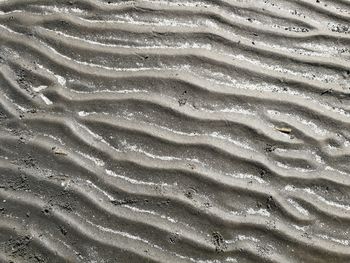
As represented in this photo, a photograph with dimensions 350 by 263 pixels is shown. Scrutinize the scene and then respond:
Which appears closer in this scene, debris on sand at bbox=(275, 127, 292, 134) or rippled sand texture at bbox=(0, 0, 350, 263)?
rippled sand texture at bbox=(0, 0, 350, 263)

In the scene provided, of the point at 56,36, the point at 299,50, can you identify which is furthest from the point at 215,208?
the point at 56,36

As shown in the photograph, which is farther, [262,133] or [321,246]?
[262,133]

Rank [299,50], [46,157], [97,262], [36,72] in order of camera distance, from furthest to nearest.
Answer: [299,50]
[36,72]
[46,157]
[97,262]

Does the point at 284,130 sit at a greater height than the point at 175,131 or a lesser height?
greater

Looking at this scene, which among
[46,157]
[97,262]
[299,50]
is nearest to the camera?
Answer: [97,262]

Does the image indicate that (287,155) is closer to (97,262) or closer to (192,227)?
(192,227)

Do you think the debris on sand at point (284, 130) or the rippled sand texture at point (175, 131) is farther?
the debris on sand at point (284, 130)

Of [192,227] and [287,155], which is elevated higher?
[287,155]

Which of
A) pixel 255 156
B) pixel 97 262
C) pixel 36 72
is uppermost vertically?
pixel 36 72
